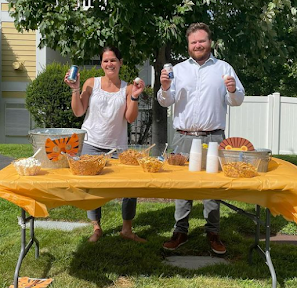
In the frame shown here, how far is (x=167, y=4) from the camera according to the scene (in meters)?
4.98

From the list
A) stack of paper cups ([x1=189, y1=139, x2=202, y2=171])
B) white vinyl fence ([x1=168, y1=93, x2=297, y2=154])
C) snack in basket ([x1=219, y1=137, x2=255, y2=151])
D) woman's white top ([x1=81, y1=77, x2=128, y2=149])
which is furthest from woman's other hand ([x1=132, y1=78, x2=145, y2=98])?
white vinyl fence ([x1=168, y1=93, x2=297, y2=154])

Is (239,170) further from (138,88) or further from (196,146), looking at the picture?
(138,88)

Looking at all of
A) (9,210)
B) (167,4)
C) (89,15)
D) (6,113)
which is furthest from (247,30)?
(6,113)

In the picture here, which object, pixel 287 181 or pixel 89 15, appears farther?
pixel 89 15

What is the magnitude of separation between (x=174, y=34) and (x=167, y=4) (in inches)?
22.6

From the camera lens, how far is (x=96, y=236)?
408 cm

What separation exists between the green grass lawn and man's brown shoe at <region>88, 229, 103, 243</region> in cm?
6

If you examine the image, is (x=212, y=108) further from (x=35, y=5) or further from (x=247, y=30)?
(x=35, y=5)

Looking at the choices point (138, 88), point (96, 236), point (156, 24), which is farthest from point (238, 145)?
point (156, 24)

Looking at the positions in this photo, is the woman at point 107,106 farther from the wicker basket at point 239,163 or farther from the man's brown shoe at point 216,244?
the man's brown shoe at point 216,244

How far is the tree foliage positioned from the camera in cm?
473

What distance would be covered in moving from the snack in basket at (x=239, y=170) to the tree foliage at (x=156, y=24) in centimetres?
225

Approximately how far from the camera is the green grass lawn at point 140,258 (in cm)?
326

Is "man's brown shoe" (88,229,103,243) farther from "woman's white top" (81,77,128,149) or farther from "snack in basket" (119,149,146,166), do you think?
"snack in basket" (119,149,146,166)
